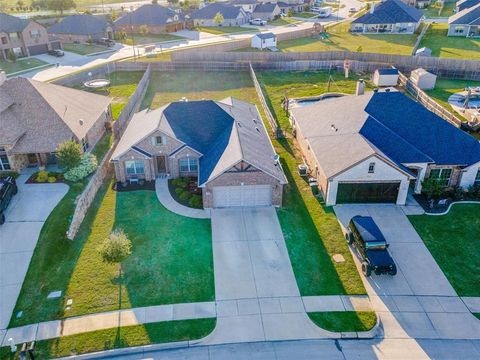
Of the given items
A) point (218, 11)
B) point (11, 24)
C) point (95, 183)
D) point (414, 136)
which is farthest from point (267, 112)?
point (218, 11)

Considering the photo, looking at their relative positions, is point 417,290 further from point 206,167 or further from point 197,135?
point 197,135

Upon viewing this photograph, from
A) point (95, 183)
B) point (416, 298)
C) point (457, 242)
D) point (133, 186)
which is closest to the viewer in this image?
point (416, 298)

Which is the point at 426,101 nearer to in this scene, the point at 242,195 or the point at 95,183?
the point at 242,195

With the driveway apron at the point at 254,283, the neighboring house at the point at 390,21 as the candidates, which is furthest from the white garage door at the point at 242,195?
the neighboring house at the point at 390,21

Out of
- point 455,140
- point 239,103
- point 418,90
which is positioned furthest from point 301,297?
point 418,90

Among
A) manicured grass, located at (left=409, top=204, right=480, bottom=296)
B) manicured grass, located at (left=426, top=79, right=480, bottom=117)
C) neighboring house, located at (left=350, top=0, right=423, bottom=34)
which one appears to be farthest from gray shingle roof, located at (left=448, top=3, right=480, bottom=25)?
manicured grass, located at (left=409, top=204, right=480, bottom=296)

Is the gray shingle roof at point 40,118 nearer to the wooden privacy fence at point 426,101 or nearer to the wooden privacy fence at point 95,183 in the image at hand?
the wooden privacy fence at point 95,183

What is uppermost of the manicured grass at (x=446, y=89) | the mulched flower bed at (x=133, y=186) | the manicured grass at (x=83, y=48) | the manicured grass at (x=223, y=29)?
the manicured grass at (x=223, y=29)
